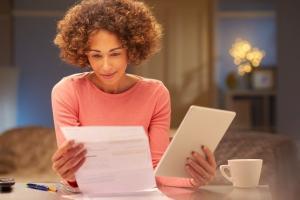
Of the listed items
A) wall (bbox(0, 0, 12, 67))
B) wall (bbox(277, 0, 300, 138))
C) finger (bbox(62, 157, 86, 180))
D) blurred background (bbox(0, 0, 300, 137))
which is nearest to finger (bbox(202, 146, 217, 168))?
finger (bbox(62, 157, 86, 180))

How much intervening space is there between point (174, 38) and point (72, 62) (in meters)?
3.90

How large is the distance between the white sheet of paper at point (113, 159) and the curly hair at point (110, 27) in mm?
345

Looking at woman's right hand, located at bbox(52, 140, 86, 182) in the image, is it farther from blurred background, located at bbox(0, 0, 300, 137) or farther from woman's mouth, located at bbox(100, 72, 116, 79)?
blurred background, located at bbox(0, 0, 300, 137)

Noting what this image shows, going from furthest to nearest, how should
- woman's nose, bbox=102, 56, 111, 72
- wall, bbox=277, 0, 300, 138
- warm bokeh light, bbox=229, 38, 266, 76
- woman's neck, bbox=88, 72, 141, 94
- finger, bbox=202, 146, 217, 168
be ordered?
1. warm bokeh light, bbox=229, 38, 266, 76
2. wall, bbox=277, 0, 300, 138
3. woman's neck, bbox=88, 72, 141, 94
4. woman's nose, bbox=102, 56, 111, 72
5. finger, bbox=202, 146, 217, 168

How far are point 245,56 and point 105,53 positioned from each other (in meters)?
4.91

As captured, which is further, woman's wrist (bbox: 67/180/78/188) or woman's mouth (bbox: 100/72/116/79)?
woman's mouth (bbox: 100/72/116/79)

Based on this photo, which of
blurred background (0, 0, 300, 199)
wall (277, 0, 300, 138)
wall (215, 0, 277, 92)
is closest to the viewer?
wall (277, 0, 300, 138)

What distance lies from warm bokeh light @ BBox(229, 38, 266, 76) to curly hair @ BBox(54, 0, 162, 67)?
4740 millimetres

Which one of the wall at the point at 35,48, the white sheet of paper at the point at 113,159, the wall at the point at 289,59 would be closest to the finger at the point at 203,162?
the white sheet of paper at the point at 113,159

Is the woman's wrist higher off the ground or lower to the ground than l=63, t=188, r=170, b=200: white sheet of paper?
higher

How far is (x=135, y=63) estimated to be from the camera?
4.88ft

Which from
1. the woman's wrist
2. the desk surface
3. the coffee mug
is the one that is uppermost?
the coffee mug

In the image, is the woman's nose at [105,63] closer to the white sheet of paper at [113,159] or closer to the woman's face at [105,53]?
the woman's face at [105,53]

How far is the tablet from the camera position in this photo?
1169 mm
